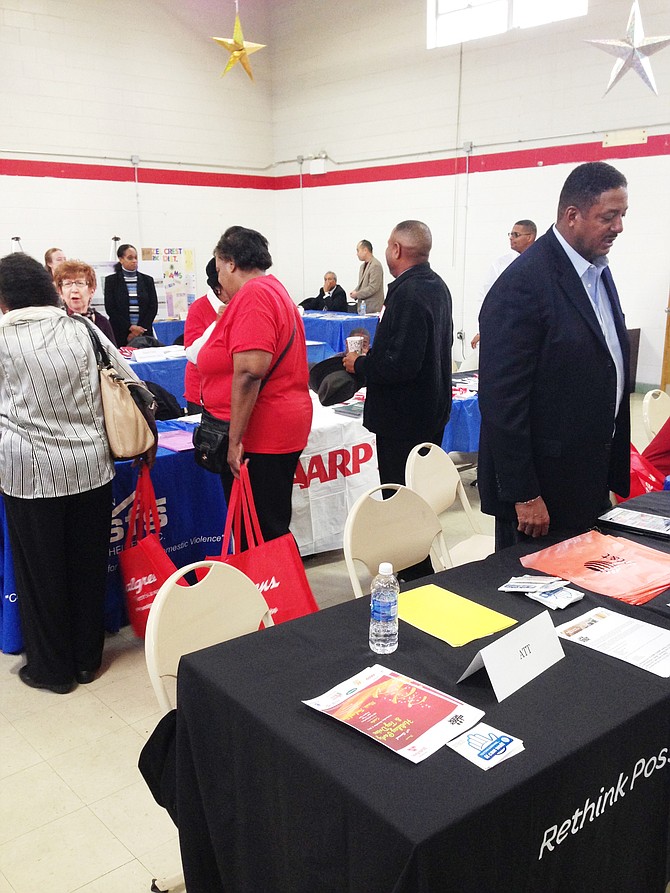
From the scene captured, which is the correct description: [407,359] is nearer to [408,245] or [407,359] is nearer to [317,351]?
[408,245]

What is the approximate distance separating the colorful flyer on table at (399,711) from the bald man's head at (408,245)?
5.93ft

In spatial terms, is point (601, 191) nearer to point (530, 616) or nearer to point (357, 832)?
point (530, 616)

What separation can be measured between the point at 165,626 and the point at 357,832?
0.68 m

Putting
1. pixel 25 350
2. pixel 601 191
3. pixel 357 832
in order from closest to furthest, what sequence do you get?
pixel 357 832 → pixel 601 191 → pixel 25 350

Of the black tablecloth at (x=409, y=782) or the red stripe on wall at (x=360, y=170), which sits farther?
the red stripe on wall at (x=360, y=170)

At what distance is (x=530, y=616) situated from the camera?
5.22 ft

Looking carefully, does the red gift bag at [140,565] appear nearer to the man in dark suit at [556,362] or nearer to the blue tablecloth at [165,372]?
the man in dark suit at [556,362]

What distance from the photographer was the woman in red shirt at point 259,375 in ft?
7.91

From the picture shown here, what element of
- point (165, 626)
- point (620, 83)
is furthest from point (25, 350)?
point (620, 83)

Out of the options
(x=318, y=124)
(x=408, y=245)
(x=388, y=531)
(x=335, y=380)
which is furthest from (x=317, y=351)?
(x=318, y=124)

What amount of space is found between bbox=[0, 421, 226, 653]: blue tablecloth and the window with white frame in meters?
7.02

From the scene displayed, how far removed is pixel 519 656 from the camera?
1.34 metres

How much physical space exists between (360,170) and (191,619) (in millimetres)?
Result: 9514

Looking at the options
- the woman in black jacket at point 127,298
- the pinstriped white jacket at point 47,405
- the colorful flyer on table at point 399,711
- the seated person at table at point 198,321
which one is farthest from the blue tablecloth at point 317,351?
the colorful flyer on table at point 399,711
